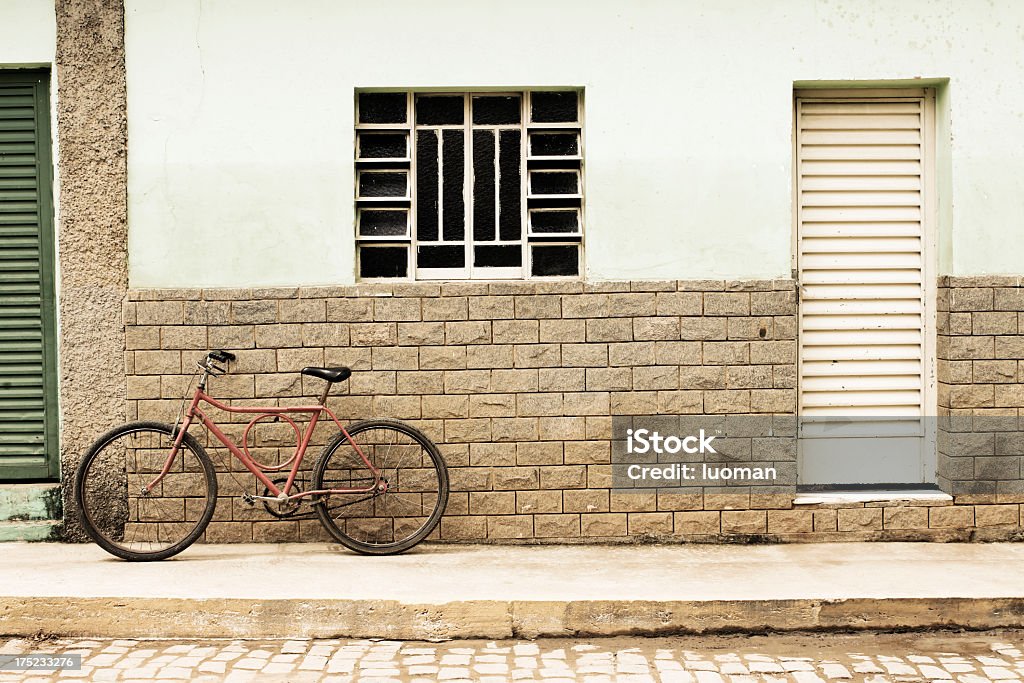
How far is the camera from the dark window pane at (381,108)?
7.48 m

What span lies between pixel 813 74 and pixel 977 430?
2528mm

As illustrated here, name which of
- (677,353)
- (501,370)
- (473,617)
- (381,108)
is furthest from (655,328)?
(473,617)

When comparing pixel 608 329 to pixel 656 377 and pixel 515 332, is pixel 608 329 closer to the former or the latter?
pixel 656 377

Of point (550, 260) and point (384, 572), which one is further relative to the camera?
point (550, 260)

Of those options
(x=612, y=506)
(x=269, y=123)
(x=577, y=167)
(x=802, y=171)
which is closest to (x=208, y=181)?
(x=269, y=123)

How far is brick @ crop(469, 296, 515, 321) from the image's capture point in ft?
24.4

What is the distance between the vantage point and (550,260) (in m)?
7.56

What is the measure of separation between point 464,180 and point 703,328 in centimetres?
181

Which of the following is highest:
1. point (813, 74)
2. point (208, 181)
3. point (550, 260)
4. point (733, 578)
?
point (813, 74)

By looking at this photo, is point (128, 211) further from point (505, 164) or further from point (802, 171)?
point (802, 171)

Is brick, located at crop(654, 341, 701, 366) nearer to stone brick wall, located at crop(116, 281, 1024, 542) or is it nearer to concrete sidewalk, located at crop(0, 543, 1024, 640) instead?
stone brick wall, located at crop(116, 281, 1024, 542)

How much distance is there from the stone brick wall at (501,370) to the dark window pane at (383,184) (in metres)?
0.61

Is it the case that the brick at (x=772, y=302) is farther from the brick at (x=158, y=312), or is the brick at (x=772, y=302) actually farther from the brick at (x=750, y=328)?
the brick at (x=158, y=312)

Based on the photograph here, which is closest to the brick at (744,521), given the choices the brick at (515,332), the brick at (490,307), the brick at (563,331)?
the brick at (563,331)
